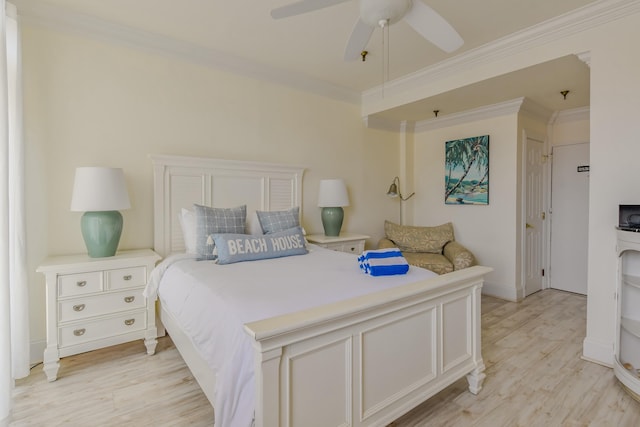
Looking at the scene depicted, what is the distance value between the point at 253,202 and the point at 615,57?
3.10m

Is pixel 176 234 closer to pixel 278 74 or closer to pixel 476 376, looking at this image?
pixel 278 74

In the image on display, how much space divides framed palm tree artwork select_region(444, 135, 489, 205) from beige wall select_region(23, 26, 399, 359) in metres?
1.78

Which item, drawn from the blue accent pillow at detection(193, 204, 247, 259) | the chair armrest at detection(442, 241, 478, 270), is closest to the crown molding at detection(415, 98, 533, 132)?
the chair armrest at detection(442, 241, 478, 270)

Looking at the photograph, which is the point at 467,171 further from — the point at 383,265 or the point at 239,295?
the point at 239,295

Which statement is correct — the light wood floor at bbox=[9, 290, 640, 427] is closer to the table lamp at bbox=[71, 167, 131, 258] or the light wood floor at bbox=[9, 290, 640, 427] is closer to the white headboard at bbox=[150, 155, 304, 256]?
the table lamp at bbox=[71, 167, 131, 258]

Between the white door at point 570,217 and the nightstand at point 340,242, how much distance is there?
2.61 metres

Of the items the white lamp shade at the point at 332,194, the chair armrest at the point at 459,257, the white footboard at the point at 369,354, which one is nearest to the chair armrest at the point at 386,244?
the chair armrest at the point at 459,257

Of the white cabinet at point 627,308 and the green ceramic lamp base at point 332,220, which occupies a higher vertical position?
the green ceramic lamp base at point 332,220

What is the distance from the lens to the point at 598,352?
230cm

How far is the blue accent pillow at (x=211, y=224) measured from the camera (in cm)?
246

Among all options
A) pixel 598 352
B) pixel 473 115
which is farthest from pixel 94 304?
pixel 473 115

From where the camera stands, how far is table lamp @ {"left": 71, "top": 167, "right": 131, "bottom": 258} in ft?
7.35

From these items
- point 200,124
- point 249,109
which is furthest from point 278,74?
point 200,124

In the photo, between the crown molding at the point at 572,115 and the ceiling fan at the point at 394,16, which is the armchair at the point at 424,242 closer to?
the crown molding at the point at 572,115
